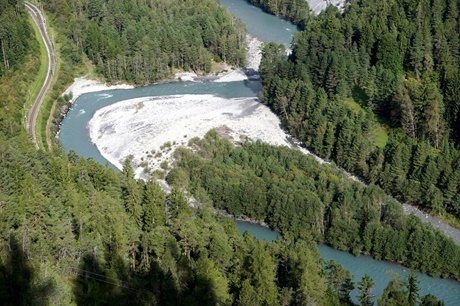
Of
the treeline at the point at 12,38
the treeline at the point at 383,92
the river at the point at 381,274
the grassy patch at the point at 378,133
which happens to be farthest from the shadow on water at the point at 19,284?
the treeline at the point at 12,38

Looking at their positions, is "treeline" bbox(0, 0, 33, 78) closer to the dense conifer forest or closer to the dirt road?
the dense conifer forest

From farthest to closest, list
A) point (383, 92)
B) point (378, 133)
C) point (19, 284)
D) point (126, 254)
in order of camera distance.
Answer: point (383, 92), point (378, 133), point (126, 254), point (19, 284)

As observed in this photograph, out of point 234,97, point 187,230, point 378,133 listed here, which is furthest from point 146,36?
point 187,230

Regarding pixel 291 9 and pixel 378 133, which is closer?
pixel 378 133

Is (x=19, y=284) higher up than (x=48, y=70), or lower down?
higher up

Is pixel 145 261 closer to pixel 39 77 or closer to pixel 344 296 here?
pixel 344 296

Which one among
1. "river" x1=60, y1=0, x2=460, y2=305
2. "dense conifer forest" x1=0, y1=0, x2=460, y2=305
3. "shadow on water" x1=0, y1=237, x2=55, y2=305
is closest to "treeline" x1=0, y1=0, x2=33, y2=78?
"dense conifer forest" x1=0, y1=0, x2=460, y2=305

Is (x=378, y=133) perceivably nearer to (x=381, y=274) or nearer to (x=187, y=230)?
(x=381, y=274)
